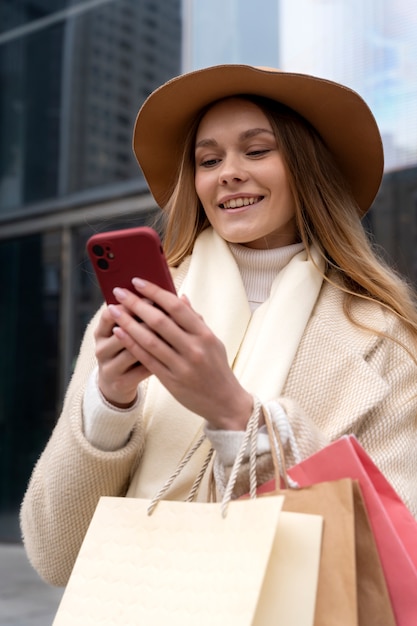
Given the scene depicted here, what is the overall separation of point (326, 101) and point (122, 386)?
0.80 metres

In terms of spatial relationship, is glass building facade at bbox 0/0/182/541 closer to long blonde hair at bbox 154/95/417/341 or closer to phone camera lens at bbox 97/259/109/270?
long blonde hair at bbox 154/95/417/341

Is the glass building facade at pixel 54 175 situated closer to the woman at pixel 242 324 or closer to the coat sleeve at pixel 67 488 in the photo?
the woman at pixel 242 324

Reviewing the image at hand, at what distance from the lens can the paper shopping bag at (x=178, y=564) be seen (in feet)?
3.64

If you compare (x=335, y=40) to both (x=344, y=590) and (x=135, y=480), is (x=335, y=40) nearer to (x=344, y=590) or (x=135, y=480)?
(x=135, y=480)

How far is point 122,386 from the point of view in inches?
54.1

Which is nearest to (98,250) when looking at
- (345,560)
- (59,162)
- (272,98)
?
(345,560)

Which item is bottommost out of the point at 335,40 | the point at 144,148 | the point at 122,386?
the point at 122,386

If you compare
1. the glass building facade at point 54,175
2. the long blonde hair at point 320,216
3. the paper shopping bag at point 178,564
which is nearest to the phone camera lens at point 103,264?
the paper shopping bag at point 178,564

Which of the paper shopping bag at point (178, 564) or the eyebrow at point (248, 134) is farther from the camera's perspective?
the eyebrow at point (248, 134)

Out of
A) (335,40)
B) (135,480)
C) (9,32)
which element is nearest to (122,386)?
(135,480)

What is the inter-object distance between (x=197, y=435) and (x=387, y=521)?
45 centimetres

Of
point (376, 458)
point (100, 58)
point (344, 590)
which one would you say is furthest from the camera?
point (100, 58)

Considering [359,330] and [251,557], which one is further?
[359,330]

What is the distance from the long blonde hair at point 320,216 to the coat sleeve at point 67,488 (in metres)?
0.53
